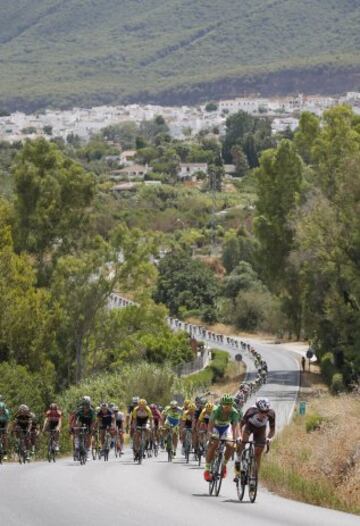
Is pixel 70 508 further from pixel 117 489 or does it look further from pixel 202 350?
pixel 202 350

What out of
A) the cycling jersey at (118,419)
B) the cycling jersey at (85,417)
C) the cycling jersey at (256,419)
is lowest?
the cycling jersey at (118,419)

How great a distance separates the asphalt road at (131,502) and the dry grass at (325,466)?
18.9 inches

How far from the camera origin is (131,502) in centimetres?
1933

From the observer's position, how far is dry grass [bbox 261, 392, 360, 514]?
21297 mm

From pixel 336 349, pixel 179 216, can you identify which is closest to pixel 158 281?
pixel 179 216

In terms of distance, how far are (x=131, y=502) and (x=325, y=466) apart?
5.64m

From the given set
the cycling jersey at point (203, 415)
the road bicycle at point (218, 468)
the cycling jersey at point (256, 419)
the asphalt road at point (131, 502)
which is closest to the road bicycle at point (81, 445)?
the asphalt road at point (131, 502)

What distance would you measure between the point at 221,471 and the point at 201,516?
3533 mm

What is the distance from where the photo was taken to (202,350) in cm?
7744

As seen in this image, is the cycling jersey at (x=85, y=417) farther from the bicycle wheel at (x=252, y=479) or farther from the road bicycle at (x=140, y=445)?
the bicycle wheel at (x=252, y=479)

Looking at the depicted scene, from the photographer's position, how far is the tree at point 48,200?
6062 centimetres

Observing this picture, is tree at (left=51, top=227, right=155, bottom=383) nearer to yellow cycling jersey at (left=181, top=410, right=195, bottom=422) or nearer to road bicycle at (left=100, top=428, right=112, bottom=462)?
road bicycle at (left=100, top=428, right=112, bottom=462)

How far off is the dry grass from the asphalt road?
0.48 meters

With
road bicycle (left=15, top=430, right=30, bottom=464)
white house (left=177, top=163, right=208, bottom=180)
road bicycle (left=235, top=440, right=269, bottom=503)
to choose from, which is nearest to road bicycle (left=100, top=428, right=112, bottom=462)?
road bicycle (left=15, top=430, right=30, bottom=464)
